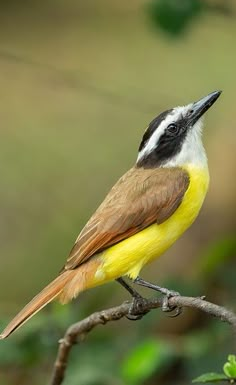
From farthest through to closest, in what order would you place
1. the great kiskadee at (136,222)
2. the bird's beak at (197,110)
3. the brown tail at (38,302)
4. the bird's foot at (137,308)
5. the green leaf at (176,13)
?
the green leaf at (176,13), the bird's beak at (197,110), the great kiskadee at (136,222), the bird's foot at (137,308), the brown tail at (38,302)

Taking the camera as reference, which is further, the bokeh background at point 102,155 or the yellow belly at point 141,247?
the bokeh background at point 102,155

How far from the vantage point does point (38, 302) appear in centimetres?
387

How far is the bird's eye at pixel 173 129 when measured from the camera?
458 centimetres

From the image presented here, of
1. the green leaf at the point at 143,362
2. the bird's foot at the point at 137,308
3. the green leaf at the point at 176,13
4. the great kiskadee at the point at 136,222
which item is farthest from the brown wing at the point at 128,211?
the green leaf at the point at 176,13

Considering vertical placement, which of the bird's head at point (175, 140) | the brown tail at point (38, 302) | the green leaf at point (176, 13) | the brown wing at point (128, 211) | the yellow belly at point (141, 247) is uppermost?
the green leaf at point (176, 13)

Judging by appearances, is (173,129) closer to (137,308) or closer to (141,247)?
(141,247)

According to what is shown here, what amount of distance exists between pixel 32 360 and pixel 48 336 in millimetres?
137

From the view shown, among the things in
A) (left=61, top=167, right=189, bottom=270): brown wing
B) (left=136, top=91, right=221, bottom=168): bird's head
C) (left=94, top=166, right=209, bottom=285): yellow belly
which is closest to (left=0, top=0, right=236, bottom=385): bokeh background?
(left=94, top=166, right=209, bottom=285): yellow belly

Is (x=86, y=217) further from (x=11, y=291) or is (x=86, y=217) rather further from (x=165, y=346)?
(x=165, y=346)

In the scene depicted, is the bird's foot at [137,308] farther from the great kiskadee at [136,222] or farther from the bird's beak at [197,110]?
the bird's beak at [197,110]

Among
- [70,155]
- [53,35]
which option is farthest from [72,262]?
[53,35]

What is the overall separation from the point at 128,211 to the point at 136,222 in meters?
0.05

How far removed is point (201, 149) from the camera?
4570 mm

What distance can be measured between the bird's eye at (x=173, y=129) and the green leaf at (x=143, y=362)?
3.00 ft
